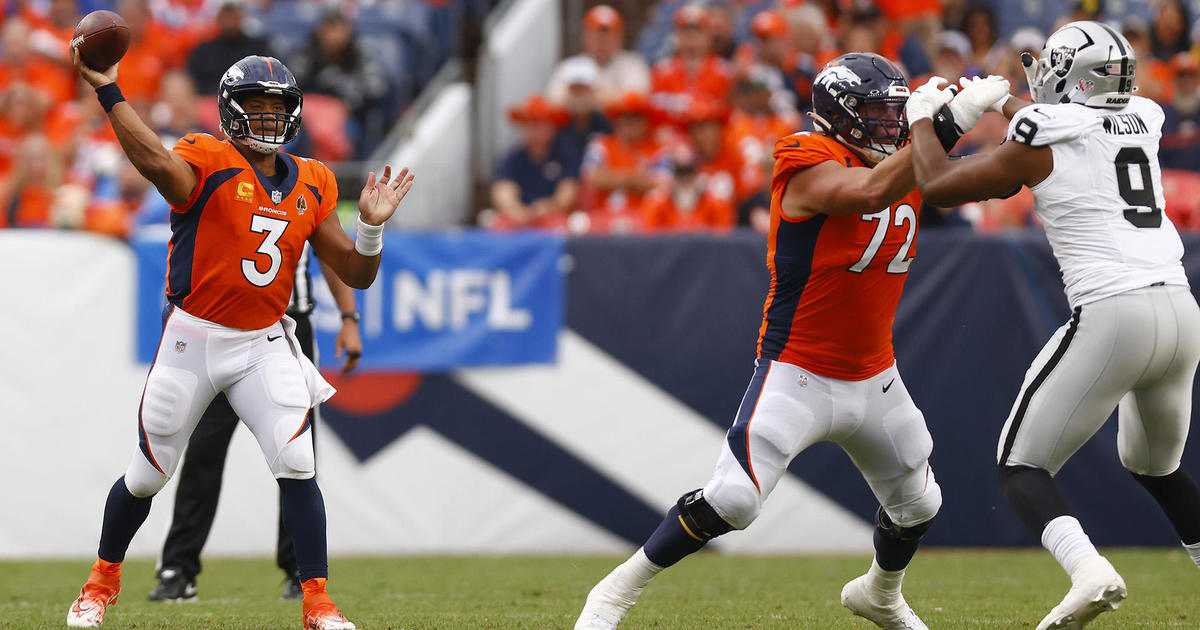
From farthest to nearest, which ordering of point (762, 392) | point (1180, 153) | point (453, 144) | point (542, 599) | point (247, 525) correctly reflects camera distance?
point (453, 144)
point (1180, 153)
point (247, 525)
point (542, 599)
point (762, 392)

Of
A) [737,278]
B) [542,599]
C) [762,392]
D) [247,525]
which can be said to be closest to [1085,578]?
[762,392]

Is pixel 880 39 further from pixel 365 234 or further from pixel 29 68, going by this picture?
pixel 29 68

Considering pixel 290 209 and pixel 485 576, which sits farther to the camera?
pixel 485 576

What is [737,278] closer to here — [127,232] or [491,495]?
[491,495]

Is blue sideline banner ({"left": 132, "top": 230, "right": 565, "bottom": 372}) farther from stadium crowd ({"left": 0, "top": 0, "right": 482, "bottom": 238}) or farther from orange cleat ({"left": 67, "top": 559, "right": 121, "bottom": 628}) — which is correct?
orange cleat ({"left": 67, "top": 559, "right": 121, "bottom": 628})

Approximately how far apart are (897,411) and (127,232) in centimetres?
554

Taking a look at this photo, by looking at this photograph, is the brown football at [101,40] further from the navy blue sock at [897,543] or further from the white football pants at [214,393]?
the navy blue sock at [897,543]

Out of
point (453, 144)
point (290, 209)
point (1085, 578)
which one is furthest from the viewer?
point (453, 144)

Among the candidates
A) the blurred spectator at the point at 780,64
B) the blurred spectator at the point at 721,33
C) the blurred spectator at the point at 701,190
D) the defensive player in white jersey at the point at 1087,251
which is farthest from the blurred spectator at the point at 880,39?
the defensive player in white jersey at the point at 1087,251

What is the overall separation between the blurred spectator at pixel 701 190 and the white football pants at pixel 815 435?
→ 4903 millimetres

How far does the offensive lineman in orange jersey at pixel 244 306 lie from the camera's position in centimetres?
466

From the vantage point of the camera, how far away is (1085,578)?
13.1 ft

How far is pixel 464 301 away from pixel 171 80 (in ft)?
11.2

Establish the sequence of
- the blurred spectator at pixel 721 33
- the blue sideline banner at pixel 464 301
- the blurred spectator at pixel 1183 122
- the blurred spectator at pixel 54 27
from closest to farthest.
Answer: the blue sideline banner at pixel 464 301 < the blurred spectator at pixel 1183 122 < the blurred spectator at pixel 721 33 < the blurred spectator at pixel 54 27
